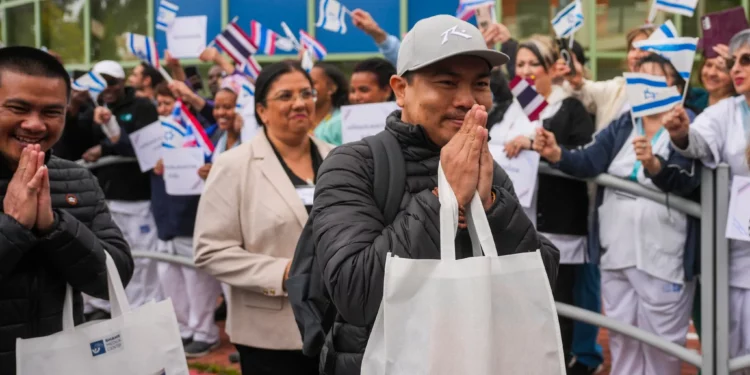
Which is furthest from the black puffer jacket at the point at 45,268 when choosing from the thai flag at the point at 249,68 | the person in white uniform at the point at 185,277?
the thai flag at the point at 249,68

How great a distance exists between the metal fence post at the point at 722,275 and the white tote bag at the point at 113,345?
2.76 m

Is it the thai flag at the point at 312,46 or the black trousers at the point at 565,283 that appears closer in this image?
the black trousers at the point at 565,283

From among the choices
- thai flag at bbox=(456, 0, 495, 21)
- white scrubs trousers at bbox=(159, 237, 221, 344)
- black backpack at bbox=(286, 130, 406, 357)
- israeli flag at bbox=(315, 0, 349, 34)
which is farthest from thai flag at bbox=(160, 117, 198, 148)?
black backpack at bbox=(286, 130, 406, 357)

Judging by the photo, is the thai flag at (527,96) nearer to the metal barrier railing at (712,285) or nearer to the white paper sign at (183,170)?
the metal barrier railing at (712,285)

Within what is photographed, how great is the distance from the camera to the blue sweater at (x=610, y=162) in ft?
15.0

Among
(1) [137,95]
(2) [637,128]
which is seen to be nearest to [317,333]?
(2) [637,128]

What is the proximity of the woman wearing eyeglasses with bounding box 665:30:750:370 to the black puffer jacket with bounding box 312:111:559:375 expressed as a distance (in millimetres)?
2392

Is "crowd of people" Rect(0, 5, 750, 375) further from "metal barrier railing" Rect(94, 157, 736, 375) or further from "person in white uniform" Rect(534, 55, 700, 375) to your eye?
"metal barrier railing" Rect(94, 157, 736, 375)

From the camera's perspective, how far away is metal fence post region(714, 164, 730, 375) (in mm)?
4414

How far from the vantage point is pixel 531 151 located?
5297 mm

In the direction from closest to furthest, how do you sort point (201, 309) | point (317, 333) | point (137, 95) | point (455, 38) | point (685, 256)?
point (455, 38) < point (317, 333) < point (685, 256) < point (201, 309) < point (137, 95)

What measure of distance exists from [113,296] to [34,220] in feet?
1.22

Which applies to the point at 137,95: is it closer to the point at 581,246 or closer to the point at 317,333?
the point at 581,246

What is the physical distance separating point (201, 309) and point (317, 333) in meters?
4.89
